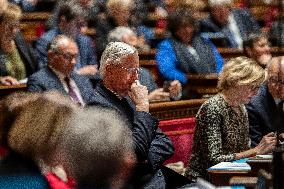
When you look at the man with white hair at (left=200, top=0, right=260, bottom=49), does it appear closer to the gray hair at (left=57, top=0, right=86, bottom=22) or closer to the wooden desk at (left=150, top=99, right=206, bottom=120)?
the gray hair at (left=57, top=0, right=86, bottom=22)

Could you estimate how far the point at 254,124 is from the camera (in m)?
5.44

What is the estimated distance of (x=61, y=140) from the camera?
2.71 meters

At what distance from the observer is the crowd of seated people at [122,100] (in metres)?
2.69

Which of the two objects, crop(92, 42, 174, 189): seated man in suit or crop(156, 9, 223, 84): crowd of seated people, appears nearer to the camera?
crop(92, 42, 174, 189): seated man in suit

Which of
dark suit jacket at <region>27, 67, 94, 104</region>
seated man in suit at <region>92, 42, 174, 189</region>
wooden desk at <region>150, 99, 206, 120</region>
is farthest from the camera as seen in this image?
dark suit jacket at <region>27, 67, 94, 104</region>

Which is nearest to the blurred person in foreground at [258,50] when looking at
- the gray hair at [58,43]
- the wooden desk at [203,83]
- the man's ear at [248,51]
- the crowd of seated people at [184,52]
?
the man's ear at [248,51]

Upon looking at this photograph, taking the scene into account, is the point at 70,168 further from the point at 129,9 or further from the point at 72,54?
the point at 129,9

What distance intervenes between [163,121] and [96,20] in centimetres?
327

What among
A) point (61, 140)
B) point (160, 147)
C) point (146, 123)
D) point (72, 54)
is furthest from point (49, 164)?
point (72, 54)

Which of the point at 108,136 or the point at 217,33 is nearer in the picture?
the point at 108,136

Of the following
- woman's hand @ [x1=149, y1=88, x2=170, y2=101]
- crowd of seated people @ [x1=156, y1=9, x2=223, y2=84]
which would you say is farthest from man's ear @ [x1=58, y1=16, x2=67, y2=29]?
woman's hand @ [x1=149, y1=88, x2=170, y2=101]

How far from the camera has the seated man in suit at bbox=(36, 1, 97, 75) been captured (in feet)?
25.2

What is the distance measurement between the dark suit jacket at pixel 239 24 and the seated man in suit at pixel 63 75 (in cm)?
300

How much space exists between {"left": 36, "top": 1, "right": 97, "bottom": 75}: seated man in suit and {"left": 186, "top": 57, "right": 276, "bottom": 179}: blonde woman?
2.59m
